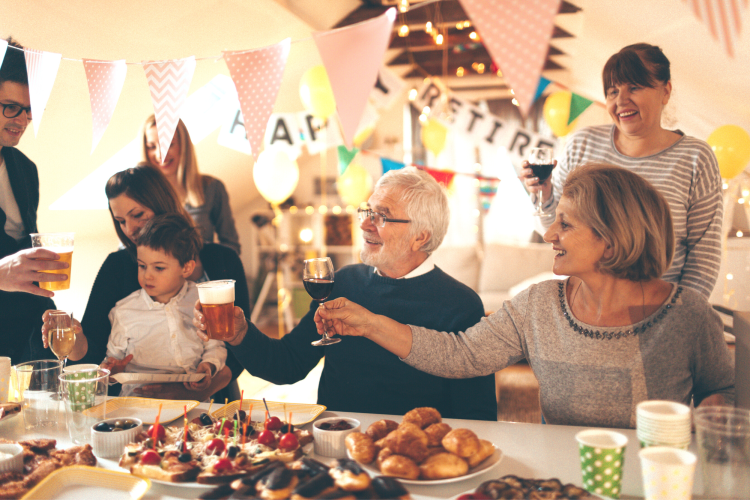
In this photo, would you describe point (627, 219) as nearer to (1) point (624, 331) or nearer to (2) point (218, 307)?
(1) point (624, 331)

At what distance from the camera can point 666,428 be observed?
922 mm

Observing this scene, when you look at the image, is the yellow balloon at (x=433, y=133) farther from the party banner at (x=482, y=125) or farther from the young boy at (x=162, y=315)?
the young boy at (x=162, y=315)

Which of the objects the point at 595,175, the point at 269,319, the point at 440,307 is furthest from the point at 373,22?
the point at 269,319

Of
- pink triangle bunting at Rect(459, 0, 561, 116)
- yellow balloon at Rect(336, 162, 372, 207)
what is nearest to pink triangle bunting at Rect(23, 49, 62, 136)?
pink triangle bunting at Rect(459, 0, 561, 116)

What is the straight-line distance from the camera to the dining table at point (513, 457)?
105 cm

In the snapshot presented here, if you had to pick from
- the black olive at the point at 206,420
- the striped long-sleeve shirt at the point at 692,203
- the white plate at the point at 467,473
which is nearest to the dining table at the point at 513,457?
the white plate at the point at 467,473

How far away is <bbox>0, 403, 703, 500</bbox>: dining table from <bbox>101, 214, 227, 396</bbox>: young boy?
0.46 meters

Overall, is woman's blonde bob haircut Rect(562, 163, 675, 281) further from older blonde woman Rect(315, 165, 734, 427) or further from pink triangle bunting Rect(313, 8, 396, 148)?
pink triangle bunting Rect(313, 8, 396, 148)

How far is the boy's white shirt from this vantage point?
1.91 meters

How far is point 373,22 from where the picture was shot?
1.63 m

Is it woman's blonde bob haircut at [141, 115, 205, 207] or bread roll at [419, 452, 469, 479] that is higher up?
woman's blonde bob haircut at [141, 115, 205, 207]

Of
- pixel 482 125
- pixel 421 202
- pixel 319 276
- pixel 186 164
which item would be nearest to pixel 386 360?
pixel 319 276

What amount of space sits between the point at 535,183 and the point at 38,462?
1.55 m

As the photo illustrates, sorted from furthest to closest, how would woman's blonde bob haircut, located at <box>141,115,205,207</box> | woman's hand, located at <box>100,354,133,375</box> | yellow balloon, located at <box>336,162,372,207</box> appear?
yellow balloon, located at <box>336,162,372,207</box>
woman's blonde bob haircut, located at <box>141,115,205,207</box>
woman's hand, located at <box>100,354,133,375</box>
